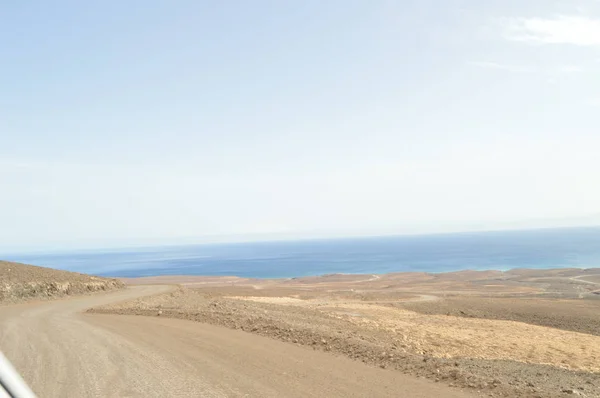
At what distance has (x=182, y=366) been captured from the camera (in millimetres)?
12461

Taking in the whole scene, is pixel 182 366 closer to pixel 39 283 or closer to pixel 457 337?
pixel 457 337

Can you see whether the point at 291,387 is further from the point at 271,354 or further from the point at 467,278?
the point at 467,278

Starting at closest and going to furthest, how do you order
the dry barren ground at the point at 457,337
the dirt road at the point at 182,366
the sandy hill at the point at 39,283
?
the dirt road at the point at 182,366 < the dry barren ground at the point at 457,337 < the sandy hill at the point at 39,283

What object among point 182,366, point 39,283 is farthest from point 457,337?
point 39,283

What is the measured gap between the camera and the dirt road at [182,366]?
413 inches

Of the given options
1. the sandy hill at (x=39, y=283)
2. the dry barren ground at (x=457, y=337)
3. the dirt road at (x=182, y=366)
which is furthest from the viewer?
the sandy hill at (x=39, y=283)

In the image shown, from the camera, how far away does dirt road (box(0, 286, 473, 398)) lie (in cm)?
1048

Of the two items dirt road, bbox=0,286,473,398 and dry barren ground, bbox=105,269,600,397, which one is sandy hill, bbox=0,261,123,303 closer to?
dry barren ground, bbox=105,269,600,397

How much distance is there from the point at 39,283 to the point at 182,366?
2605 centimetres

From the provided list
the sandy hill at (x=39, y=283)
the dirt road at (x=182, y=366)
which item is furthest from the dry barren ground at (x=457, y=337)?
the sandy hill at (x=39, y=283)

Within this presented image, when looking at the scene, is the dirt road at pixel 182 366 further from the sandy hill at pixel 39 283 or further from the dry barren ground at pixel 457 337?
the sandy hill at pixel 39 283

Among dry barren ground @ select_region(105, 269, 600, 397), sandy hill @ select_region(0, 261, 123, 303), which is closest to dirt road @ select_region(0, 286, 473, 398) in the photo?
dry barren ground @ select_region(105, 269, 600, 397)

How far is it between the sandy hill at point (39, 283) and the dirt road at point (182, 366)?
14329mm

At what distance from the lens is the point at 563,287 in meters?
71.5
